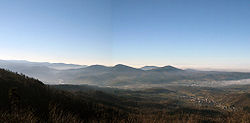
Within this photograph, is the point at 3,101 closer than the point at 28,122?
No

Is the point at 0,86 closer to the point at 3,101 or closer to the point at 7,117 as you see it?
the point at 3,101

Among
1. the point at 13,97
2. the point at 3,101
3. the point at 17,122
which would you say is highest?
the point at 17,122

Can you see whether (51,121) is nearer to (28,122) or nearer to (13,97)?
(28,122)

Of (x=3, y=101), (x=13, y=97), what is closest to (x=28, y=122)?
(x=13, y=97)

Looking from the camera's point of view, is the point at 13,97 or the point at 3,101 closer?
the point at 13,97

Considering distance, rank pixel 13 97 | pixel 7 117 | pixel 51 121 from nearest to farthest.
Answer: pixel 7 117
pixel 51 121
pixel 13 97

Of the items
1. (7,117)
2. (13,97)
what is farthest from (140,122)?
(13,97)

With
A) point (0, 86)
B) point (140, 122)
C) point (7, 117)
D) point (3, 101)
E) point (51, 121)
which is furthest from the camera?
point (0, 86)

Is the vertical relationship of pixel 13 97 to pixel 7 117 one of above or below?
below

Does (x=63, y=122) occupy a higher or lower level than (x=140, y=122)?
higher
